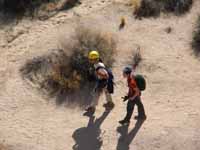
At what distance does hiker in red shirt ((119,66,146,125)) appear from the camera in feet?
35.1

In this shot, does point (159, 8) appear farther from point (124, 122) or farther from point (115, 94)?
point (124, 122)

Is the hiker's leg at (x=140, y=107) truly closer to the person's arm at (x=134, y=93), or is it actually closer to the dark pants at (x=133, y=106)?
the dark pants at (x=133, y=106)

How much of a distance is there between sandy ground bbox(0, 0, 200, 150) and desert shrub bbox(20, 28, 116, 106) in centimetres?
29

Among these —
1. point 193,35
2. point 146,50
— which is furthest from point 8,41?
point 193,35

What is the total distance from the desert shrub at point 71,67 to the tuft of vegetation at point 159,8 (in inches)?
74.6

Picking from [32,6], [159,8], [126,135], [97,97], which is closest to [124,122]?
[126,135]

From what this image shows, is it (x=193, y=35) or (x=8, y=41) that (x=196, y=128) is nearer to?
(x=193, y=35)

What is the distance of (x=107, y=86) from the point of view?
11531mm

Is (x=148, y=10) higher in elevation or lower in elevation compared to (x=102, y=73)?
lower

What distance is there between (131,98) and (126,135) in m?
0.96

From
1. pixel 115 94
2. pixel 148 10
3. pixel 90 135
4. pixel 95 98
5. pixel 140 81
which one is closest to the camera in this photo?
pixel 140 81

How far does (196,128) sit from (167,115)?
0.84 meters

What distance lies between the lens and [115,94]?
12680mm

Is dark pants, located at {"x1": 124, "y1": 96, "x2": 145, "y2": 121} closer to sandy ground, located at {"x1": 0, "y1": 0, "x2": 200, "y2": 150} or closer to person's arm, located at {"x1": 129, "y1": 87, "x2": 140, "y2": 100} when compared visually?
person's arm, located at {"x1": 129, "y1": 87, "x2": 140, "y2": 100}
